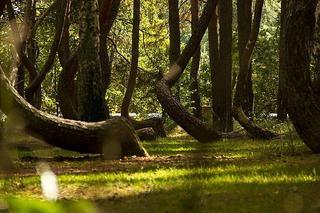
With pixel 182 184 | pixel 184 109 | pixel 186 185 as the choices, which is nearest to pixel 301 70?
pixel 182 184

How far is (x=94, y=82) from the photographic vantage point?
12.6 meters

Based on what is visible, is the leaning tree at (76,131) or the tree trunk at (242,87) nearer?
the leaning tree at (76,131)

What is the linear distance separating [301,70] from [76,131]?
4.41m

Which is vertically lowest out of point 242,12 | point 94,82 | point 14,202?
point 14,202

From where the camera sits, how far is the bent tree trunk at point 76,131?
10766 mm

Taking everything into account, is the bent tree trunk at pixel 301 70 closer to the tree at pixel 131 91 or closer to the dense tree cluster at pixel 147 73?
the dense tree cluster at pixel 147 73

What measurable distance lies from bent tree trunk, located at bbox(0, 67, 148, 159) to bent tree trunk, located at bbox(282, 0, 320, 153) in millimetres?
3305

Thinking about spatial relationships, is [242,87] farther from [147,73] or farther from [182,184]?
[147,73]

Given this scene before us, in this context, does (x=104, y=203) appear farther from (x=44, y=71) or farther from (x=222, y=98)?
(x=222, y=98)

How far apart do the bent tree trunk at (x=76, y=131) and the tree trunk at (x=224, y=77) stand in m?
10.2

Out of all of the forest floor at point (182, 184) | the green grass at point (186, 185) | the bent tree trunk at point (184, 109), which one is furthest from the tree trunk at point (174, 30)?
the green grass at point (186, 185)

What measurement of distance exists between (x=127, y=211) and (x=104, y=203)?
19.1 inches

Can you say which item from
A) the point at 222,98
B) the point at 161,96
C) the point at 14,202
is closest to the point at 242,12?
the point at 222,98

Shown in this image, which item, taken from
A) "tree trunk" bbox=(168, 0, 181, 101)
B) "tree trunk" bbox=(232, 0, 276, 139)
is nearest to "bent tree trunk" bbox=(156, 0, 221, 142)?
"tree trunk" bbox=(232, 0, 276, 139)
